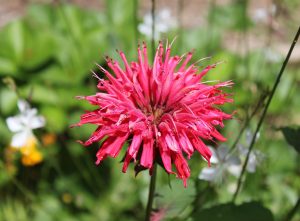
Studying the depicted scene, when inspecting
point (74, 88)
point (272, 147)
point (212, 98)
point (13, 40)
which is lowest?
point (272, 147)

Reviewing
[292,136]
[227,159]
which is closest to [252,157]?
[227,159]

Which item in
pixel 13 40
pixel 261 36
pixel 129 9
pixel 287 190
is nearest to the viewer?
pixel 287 190

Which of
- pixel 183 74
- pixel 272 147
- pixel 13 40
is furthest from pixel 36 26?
pixel 183 74

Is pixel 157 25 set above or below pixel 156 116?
below

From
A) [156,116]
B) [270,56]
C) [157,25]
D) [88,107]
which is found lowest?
[88,107]

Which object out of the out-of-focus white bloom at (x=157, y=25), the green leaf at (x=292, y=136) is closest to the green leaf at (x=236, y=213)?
the green leaf at (x=292, y=136)

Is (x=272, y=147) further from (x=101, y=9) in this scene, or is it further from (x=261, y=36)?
(x=101, y=9)

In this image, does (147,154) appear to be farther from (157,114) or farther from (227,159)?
(227,159)

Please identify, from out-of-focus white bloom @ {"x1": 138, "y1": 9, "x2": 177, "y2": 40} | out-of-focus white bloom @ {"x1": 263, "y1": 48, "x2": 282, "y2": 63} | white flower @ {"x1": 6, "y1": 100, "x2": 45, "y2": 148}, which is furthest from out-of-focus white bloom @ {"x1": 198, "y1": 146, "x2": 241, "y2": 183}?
out-of-focus white bloom @ {"x1": 263, "y1": 48, "x2": 282, "y2": 63}
